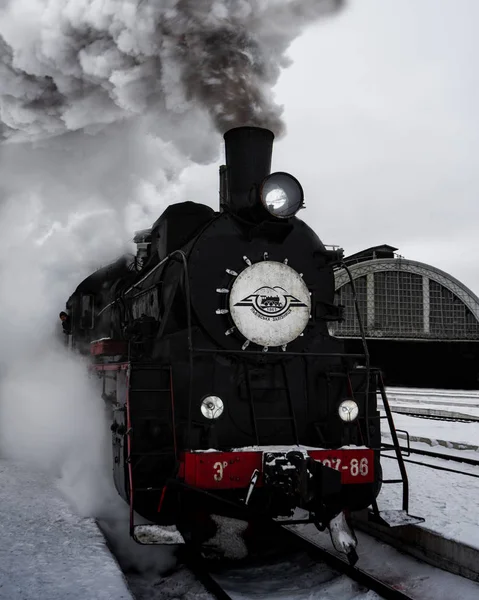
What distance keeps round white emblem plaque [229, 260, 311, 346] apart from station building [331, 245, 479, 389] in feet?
91.4

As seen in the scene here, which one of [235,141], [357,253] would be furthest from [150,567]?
[357,253]

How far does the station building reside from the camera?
35.0 meters

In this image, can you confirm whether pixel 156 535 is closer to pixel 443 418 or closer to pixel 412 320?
pixel 443 418

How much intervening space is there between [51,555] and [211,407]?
63.8 inches

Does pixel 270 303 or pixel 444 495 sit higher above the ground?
pixel 270 303

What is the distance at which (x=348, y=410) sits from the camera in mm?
5418

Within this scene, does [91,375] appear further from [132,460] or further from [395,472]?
[395,472]

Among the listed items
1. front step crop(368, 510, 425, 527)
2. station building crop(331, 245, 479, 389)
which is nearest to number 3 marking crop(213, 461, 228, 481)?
front step crop(368, 510, 425, 527)

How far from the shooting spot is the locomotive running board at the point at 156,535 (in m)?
4.63

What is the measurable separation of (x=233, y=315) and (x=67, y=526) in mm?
2375

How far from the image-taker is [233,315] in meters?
5.39

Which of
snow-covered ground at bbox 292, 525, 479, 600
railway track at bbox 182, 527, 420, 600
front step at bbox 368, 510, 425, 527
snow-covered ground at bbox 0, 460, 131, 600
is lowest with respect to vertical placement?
snow-covered ground at bbox 292, 525, 479, 600

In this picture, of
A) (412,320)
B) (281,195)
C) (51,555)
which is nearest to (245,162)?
(281,195)

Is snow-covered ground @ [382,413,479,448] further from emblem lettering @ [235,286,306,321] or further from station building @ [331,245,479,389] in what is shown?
station building @ [331,245,479,389]
